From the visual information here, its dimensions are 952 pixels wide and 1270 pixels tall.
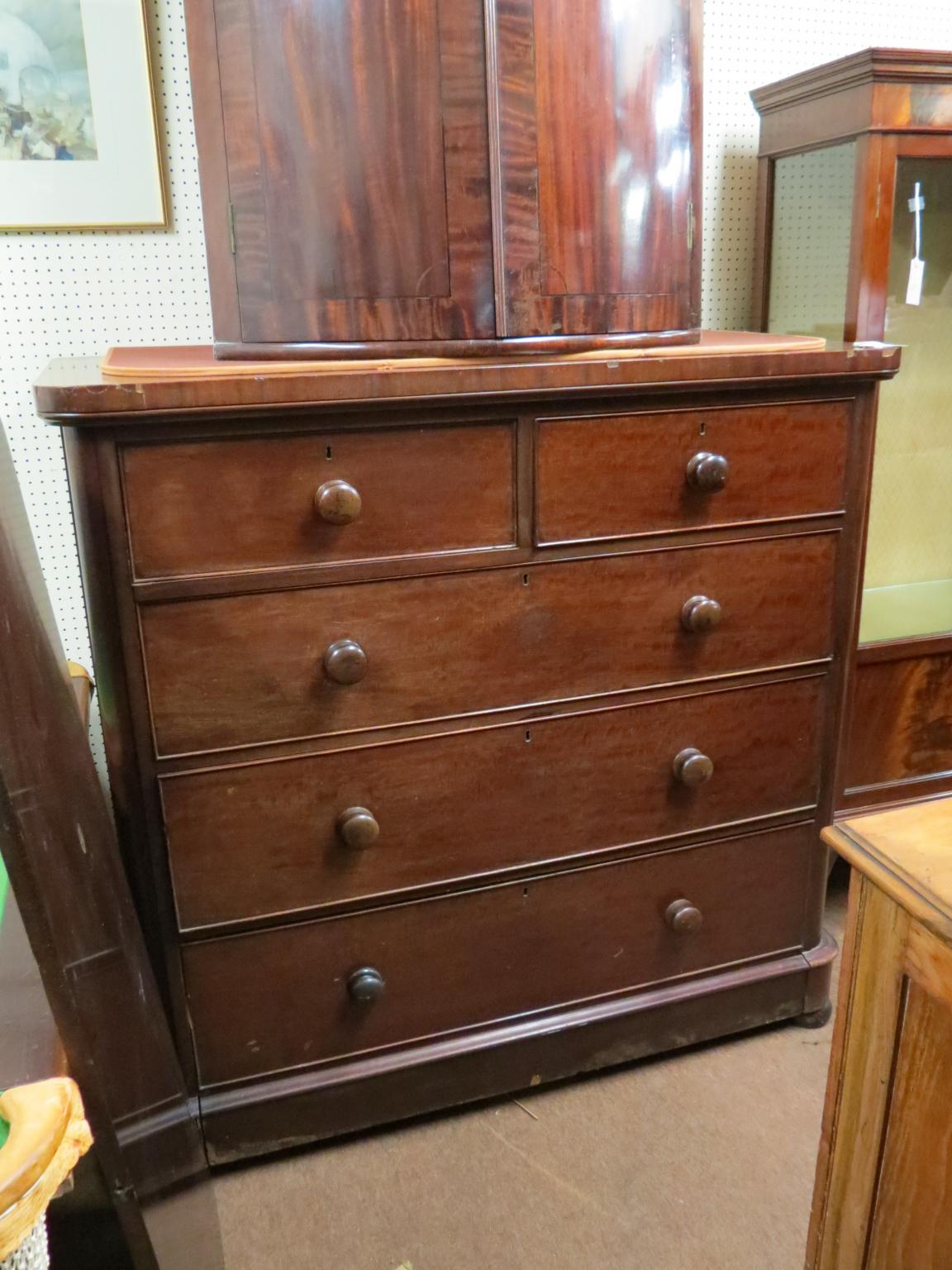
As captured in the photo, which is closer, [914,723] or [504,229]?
[504,229]

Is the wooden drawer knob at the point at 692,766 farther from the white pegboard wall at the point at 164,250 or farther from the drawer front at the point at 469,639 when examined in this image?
the white pegboard wall at the point at 164,250

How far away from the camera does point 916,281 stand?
1865mm

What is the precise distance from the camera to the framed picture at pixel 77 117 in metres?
1.56

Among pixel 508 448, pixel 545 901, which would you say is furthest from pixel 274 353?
pixel 545 901

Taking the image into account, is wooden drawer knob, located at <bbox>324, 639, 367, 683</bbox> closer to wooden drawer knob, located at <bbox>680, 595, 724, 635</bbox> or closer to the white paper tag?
wooden drawer knob, located at <bbox>680, 595, 724, 635</bbox>

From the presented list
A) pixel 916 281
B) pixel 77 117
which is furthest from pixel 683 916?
pixel 77 117

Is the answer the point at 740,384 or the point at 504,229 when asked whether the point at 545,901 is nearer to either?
the point at 740,384

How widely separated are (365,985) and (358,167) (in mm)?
1130

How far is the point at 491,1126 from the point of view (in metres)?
1.63

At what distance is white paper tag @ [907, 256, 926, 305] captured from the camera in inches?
72.5

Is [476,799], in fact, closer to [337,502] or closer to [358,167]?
[337,502]

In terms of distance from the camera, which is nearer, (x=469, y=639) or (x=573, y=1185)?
(x=469, y=639)

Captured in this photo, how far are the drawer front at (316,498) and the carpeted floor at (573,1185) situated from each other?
3.17 feet

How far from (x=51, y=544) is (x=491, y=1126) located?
1258mm
